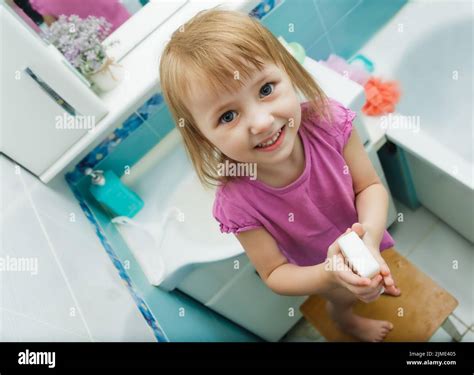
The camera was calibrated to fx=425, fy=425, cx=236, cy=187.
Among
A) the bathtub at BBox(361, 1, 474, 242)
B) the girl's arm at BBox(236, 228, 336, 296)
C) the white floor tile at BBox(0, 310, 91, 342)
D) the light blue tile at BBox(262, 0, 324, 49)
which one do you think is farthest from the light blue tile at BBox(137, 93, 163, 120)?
the bathtub at BBox(361, 1, 474, 242)

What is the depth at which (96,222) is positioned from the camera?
986 millimetres

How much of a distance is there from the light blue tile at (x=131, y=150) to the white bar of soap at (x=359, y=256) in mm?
663

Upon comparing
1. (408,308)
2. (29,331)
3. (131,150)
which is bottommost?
(408,308)

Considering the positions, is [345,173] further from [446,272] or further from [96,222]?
[446,272]

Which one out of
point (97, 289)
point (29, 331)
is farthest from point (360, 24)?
point (29, 331)

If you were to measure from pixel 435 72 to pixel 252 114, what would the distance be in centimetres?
115

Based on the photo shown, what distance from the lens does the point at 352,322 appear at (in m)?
1.00

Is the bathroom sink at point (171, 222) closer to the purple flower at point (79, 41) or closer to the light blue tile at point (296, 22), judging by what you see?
the purple flower at point (79, 41)

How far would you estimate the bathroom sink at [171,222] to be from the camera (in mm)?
913

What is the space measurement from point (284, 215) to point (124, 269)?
0.40 meters

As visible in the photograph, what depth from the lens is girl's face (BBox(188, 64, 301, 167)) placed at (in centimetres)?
53

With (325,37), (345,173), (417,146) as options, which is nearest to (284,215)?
(345,173)
